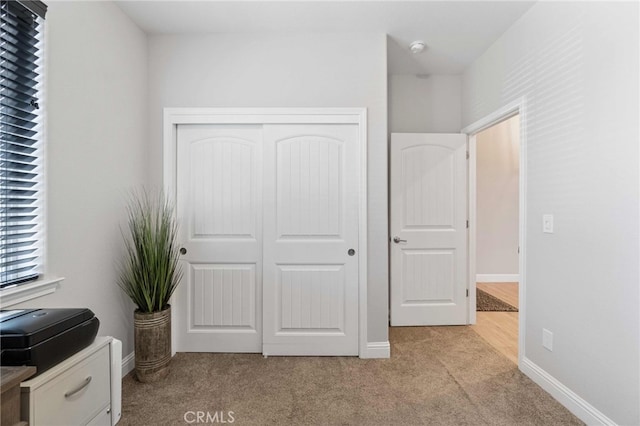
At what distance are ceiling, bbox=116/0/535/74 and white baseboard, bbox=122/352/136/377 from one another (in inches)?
99.7

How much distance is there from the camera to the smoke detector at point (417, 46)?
2.67 metres

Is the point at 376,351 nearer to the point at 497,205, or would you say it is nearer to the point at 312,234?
the point at 312,234

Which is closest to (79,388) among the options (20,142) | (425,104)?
(20,142)

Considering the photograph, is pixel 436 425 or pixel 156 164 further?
pixel 156 164

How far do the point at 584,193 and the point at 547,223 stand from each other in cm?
32

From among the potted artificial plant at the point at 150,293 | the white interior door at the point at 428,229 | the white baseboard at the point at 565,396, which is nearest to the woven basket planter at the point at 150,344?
the potted artificial plant at the point at 150,293

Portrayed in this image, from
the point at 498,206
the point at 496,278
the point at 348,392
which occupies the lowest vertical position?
the point at 348,392

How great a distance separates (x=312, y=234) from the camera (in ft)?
8.53

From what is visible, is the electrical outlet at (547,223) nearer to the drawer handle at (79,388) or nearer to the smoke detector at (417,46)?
the smoke detector at (417,46)

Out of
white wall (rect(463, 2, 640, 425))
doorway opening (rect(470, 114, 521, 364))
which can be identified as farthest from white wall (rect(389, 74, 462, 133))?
doorway opening (rect(470, 114, 521, 364))

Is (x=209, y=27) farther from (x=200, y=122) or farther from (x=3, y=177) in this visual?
(x=3, y=177)

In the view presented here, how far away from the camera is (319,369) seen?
237 cm

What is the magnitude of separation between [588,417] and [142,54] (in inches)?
152

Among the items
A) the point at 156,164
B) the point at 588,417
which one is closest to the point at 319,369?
the point at 588,417
